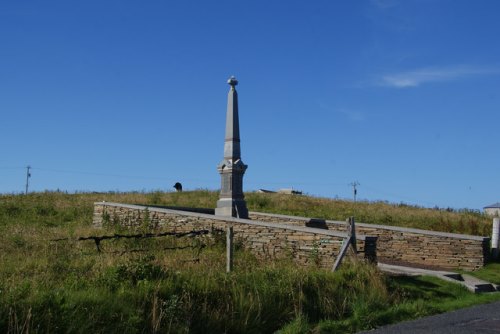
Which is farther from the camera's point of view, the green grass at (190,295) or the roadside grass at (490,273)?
the roadside grass at (490,273)

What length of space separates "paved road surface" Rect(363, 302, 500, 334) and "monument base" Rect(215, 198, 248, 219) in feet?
38.8

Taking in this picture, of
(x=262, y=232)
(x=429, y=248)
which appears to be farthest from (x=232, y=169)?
(x=429, y=248)

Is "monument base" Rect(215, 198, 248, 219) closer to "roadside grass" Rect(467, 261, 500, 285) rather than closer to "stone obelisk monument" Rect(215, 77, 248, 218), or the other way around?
"stone obelisk monument" Rect(215, 77, 248, 218)

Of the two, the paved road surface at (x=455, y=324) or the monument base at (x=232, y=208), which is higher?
the monument base at (x=232, y=208)

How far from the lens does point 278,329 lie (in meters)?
8.52

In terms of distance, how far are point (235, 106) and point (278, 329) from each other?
14163mm

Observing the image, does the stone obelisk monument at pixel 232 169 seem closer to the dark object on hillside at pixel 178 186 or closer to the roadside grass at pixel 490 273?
the roadside grass at pixel 490 273

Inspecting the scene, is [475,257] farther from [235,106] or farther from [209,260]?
[235,106]

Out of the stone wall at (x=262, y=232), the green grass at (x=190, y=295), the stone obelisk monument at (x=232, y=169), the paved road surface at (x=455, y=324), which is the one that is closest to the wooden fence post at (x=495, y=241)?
the green grass at (x=190, y=295)

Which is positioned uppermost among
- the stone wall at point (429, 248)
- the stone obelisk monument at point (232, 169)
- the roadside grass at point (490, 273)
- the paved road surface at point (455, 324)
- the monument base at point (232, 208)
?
the stone obelisk monument at point (232, 169)

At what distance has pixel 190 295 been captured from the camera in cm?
820

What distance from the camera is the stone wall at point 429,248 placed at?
667 inches

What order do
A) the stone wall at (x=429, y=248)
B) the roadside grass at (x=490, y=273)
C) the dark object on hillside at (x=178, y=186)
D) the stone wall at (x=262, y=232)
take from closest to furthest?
the stone wall at (x=262, y=232)
the roadside grass at (x=490, y=273)
the stone wall at (x=429, y=248)
the dark object on hillside at (x=178, y=186)

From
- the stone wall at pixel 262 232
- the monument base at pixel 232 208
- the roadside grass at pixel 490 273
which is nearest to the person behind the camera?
the stone wall at pixel 262 232
